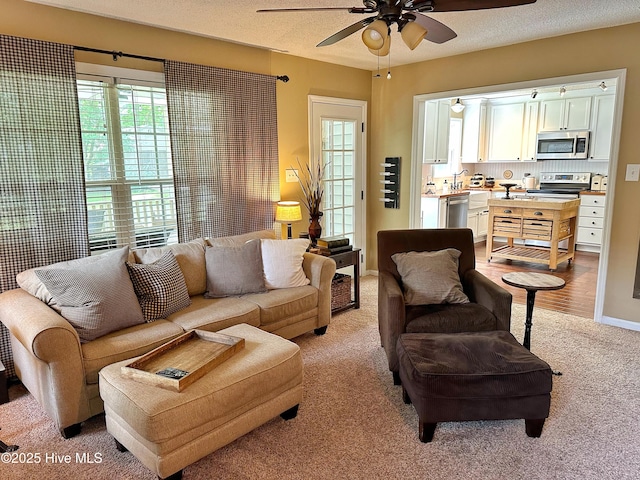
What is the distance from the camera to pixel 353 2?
2.85 metres

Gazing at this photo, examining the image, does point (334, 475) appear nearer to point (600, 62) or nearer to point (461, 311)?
point (461, 311)

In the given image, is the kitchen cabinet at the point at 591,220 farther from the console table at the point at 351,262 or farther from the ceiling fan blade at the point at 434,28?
the ceiling fan blade at the point at 434,28

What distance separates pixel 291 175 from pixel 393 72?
1728mm

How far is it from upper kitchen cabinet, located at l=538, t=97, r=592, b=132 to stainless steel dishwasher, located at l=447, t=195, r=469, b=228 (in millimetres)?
1827

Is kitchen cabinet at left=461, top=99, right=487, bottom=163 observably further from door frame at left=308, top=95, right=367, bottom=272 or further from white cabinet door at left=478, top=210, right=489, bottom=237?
door frame at left=308, top=95, right=367, bottom=272

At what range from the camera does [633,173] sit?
3.54 meters

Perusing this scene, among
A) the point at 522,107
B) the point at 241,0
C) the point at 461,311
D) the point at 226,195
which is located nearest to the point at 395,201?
the point at 226,195

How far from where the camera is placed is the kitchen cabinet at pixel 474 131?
292 inches

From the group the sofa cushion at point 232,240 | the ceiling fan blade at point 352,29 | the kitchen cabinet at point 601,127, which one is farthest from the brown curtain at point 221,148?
the kitchen cabinet at point 601,127

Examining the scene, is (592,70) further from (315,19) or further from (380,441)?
(380,441)

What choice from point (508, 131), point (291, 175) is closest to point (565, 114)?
point (508, 131)

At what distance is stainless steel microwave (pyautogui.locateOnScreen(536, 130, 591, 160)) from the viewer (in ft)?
21.5

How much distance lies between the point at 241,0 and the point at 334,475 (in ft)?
9.13

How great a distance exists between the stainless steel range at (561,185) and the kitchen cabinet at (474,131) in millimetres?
1049
